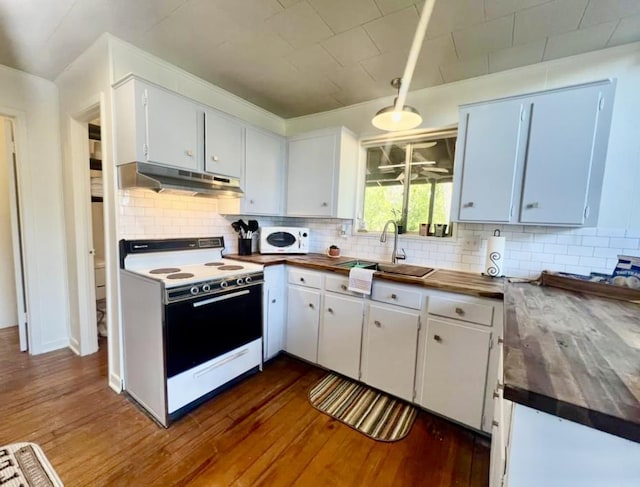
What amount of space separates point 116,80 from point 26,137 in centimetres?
126

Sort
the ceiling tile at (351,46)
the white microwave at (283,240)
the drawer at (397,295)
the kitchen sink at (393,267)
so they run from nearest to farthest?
1. the ceiling tile at (351,46)
2. the drawer at (397,295)
3. the kitchen sink at (393,267)
4. the white microwave at (283,240)

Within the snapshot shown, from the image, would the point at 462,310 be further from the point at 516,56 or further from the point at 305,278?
the point at 516,56

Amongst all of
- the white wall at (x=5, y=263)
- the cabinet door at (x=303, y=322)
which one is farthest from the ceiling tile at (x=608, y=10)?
the white wall at (x=5, y=263)

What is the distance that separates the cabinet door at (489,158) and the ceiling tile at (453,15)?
20.6 inches

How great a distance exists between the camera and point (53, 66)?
224 cm

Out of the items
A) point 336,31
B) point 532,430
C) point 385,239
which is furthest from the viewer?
point 385,239

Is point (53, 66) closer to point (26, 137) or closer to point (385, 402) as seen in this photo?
point (26, 137)

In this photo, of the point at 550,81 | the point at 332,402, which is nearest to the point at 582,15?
the point at 550,81

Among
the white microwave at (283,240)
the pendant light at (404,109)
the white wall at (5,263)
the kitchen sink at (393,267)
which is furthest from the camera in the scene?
the white wall at (5,263)

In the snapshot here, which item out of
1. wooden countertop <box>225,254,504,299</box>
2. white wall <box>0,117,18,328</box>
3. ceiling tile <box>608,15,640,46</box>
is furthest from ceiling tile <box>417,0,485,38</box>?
white wall <box>0,117,18,328</box>

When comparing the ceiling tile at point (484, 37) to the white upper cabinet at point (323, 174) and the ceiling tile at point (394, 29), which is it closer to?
the ceiling tile at point (394, 29)

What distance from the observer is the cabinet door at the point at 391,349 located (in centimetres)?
193

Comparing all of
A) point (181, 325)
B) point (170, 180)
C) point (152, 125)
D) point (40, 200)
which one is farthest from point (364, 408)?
point (40, 200)

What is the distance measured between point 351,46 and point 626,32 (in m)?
1.66
